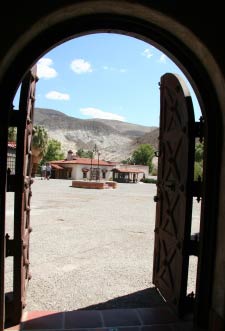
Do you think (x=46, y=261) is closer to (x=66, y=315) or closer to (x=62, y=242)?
(x=62, y=242)

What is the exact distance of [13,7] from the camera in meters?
3.02

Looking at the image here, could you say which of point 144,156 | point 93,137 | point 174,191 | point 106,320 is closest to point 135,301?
point 106,320

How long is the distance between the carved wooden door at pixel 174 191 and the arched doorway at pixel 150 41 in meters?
0.25

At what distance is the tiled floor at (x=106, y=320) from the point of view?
3559mm

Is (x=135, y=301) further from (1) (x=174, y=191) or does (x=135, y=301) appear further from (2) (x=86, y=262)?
(2) (x=86, y=262)

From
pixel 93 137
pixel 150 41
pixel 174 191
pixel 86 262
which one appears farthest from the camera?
pixel 93 137

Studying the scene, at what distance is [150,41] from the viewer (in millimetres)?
3730

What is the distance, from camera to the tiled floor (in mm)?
3559

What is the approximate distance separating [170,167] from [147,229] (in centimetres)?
515

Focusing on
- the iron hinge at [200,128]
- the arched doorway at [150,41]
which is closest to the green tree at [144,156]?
the iron hinge at [200,128]

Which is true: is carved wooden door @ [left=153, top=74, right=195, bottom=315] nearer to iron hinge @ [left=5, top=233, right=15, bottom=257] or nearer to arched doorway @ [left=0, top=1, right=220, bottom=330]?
arched doorway @ [left=0, top=1, right=220, bottom=330]

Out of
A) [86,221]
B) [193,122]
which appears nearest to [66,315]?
[193,122]

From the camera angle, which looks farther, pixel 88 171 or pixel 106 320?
pixel 88 171

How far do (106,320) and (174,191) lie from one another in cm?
163
